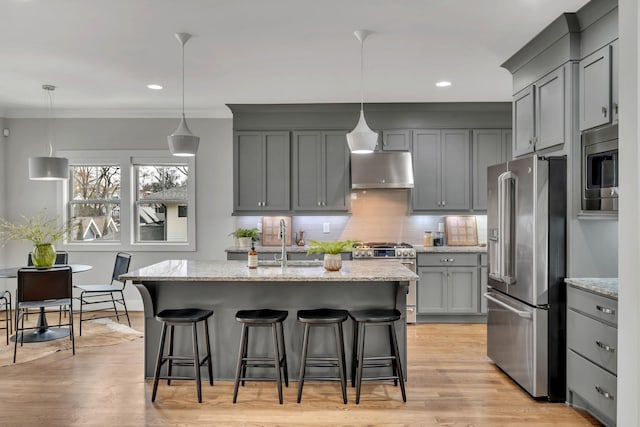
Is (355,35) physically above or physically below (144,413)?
above

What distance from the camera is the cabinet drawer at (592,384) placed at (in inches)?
107

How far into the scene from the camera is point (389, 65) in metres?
4.34

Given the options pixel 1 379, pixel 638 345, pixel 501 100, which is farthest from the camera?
pixel 501 100

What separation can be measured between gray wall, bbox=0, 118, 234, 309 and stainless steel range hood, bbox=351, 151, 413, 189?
5.60ft

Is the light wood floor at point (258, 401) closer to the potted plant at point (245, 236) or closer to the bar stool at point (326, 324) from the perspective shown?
the bar stool at point (326, 324)

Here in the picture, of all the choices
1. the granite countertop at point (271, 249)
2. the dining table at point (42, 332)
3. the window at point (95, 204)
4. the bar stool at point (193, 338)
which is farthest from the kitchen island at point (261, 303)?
the window at point (95, 204)

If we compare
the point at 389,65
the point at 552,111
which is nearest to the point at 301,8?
the point at 389,65

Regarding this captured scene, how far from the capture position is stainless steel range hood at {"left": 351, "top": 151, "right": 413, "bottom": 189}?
5.80m

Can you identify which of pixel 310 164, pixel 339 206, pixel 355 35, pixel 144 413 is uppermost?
pixel 355 35

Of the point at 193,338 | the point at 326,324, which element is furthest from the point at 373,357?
the point at 193,338

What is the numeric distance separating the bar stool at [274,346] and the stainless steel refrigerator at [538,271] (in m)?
1.71

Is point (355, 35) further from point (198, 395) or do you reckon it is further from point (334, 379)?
point (198, 395)

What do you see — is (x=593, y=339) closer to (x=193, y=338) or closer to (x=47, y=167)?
(x=193, y=338)

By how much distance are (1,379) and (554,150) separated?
457 centimetres
